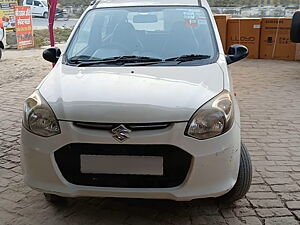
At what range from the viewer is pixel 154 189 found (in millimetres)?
2617

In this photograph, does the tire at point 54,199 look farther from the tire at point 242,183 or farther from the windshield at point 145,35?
the tire at point 242,183

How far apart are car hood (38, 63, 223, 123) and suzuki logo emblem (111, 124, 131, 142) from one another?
Result: 0.05 m

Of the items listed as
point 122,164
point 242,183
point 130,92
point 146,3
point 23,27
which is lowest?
point 23,27

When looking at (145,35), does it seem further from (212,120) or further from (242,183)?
(242,183)

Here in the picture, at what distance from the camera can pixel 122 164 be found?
262cm

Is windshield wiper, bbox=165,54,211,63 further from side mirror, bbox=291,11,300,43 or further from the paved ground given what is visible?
side mirror, bbox=291,11,300,43

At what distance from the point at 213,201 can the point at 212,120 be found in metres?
0.95

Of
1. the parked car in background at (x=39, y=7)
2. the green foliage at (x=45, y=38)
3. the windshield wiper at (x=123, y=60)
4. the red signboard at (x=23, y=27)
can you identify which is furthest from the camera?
the parked car in background at (x=39, y=7)

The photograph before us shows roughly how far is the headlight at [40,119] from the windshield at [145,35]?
83 centimetres

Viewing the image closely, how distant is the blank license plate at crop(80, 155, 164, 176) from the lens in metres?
2.59

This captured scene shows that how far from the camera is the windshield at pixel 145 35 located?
11.8 ft

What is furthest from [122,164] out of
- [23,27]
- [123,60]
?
[23,27]

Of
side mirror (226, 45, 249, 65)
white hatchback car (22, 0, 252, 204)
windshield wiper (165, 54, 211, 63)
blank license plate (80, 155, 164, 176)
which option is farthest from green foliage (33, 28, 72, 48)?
Result: blank license plate (80, 155, 164, 176)

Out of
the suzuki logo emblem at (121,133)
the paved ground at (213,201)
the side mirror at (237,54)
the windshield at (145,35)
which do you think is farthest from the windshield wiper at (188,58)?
the paved ground at (213,201)
